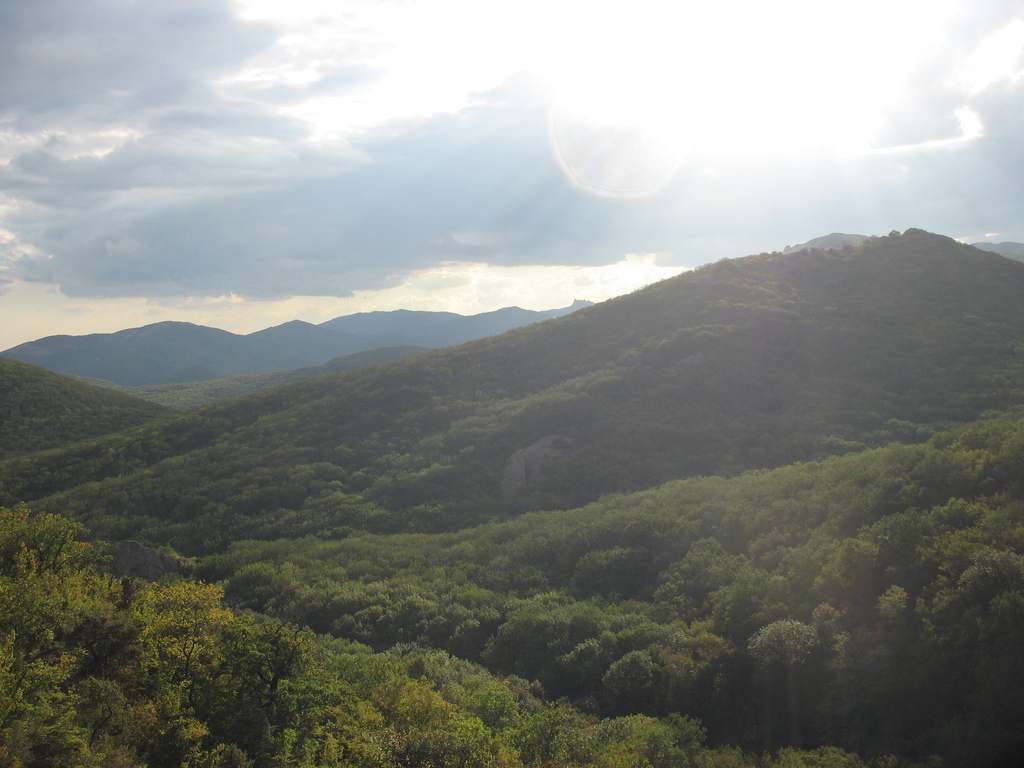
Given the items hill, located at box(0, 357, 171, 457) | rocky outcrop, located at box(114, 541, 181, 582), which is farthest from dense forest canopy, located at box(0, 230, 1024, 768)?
hill, located at box(0, 357, 171, 457)

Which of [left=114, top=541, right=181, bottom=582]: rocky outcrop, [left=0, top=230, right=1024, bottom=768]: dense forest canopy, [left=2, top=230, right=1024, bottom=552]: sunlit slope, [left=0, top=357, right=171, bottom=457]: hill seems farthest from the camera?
[left=0, top=357, right=171, bottom=457]: hill

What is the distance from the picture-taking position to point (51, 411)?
2352 inches

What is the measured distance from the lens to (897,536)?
14695 millimetres

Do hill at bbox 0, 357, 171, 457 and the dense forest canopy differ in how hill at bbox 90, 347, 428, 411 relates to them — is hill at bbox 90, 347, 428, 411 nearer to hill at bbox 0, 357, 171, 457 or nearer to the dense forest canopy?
hill at bbox 0, 357, 171, 457

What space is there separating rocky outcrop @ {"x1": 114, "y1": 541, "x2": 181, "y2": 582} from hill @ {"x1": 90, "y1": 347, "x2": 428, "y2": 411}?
86.8m

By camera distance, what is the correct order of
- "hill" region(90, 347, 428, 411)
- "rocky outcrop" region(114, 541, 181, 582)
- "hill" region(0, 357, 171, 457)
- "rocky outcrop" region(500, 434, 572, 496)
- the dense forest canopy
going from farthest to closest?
"hill" region(90, 347, 428, 411) → "hill" region(0, 357, 171, 457) → "rocky outcrop" region(500, 434, 572, 496) → "rocky outcrop" region(114, 541, 181, 582) → the dense forest canopy

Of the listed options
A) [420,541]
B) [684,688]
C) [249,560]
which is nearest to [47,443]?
[249,560]

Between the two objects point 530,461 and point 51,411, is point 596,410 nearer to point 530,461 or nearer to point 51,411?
point 530,461

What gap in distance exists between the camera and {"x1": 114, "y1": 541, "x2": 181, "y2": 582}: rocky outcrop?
2221 centimetres

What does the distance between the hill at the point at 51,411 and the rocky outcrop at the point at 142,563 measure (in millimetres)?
39664

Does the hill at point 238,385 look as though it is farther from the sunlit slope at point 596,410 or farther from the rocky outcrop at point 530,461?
the rocky outcrop at point 530,461

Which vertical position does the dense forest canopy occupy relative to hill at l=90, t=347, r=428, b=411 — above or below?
below

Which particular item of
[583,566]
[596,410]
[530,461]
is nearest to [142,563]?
[583,566]

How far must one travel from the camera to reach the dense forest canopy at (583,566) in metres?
10.5
